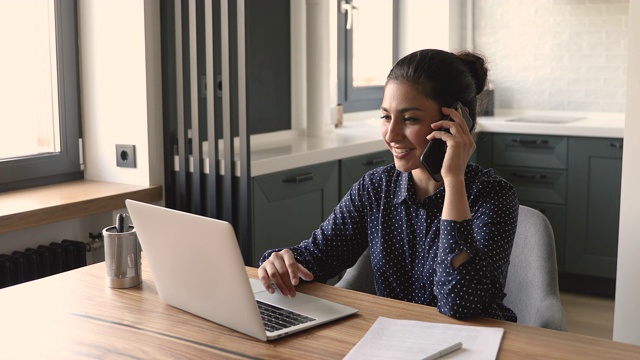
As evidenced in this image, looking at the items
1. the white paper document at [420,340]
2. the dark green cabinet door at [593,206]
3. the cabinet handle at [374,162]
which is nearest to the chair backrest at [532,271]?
the white paper document at [420,340]

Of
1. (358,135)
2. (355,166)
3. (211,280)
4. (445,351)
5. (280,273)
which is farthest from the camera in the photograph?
(358,135)

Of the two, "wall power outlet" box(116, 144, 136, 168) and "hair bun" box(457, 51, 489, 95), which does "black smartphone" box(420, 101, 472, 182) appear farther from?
"wall power outlet" box(116, 144, 136, 168)

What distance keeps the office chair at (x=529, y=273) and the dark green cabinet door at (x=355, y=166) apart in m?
1.57

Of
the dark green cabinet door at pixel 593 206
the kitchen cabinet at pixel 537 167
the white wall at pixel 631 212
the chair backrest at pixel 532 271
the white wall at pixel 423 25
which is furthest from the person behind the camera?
the white wall at pixel 423 25

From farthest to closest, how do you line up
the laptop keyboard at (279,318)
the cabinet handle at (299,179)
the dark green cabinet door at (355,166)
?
the dark green cabinet door at (355,166), the cabinet handle at (299,179), the laptop keyboard at (279,318)

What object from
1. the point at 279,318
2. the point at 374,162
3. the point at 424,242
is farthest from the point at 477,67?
the point at 374,162

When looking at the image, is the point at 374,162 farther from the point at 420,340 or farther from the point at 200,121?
the point at 420,340

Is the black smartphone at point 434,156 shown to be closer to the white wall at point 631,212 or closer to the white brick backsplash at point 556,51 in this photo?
the white wall at point 631,212

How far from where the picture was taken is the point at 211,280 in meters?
1.56

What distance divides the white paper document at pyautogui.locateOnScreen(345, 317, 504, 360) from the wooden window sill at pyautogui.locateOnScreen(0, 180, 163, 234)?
148cm

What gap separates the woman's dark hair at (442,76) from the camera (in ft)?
6.18

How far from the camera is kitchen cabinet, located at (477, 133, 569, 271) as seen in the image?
14.4 feet

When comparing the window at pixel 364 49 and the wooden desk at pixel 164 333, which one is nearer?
the wooden desk at pixel 164 333

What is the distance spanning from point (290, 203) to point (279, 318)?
5.73 ft
